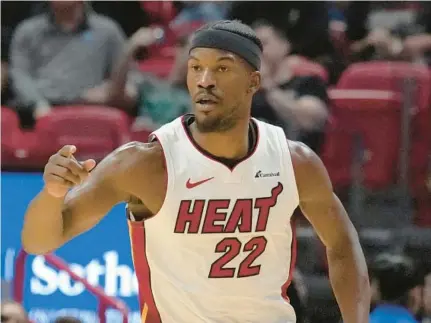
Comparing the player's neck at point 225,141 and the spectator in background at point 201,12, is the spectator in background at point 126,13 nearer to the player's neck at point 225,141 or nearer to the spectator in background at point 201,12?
the spectator in background at point 201,12

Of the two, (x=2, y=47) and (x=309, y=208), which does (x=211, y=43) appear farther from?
(x=2, y=47)

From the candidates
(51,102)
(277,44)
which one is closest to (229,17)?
(277,44)

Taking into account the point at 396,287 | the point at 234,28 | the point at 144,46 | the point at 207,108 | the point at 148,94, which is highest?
the point at 144,46

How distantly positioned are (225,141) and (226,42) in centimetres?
34

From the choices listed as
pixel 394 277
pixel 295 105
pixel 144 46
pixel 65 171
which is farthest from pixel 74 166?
pixel 144 46

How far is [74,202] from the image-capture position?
2.96m

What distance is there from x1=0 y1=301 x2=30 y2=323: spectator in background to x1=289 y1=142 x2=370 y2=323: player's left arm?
7.39ft

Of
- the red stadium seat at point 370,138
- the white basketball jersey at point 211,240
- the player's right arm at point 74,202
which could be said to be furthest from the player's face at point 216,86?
the red stadium seat at point 370,138

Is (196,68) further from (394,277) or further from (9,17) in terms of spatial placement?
(9,17)

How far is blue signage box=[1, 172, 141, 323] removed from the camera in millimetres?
5172

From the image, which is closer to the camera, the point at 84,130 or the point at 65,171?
the point at 65,171

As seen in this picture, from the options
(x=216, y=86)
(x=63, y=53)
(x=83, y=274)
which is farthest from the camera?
(x=63, y=53)

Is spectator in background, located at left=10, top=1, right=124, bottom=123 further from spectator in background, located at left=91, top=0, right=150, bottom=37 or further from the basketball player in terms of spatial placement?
the basketball player

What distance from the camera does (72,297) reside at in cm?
522
